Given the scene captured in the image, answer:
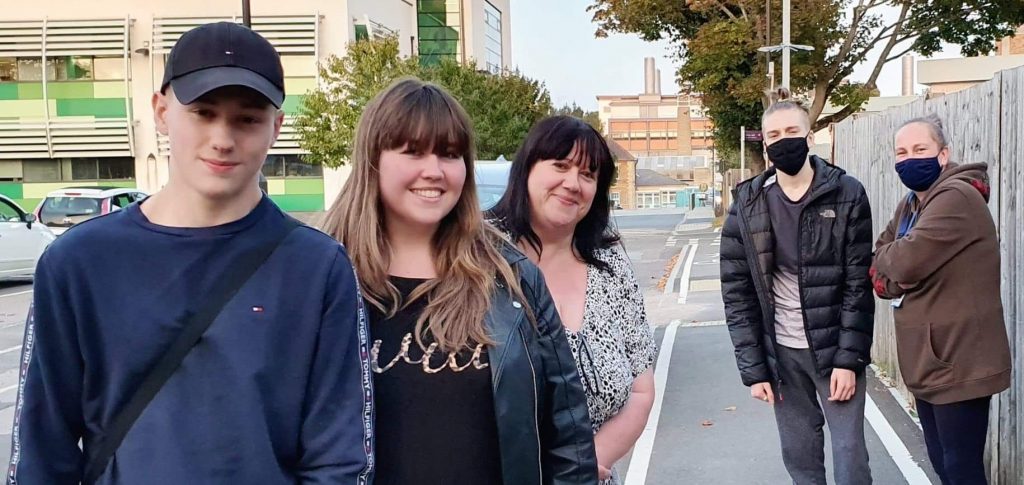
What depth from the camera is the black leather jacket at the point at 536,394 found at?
202 centimetres

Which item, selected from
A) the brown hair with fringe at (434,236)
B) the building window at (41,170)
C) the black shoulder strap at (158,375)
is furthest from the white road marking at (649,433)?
the building window at (41,170)

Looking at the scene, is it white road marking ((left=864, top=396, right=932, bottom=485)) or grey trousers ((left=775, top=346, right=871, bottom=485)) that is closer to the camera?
grey trousers ((left=775, top=346, right=871, bottom=485))

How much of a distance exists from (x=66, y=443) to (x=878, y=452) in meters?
5.09

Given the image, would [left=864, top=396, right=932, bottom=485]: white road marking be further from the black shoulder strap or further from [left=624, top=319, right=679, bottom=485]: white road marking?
the black shoulder strap

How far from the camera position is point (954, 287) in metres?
3.64

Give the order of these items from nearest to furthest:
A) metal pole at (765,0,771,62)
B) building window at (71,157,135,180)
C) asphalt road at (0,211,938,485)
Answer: asphalt road at (0,211,938,485) < metal pole at (765,0,771,62) < building window at (71,157,135,180)

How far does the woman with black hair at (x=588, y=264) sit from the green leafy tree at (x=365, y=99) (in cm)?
2147

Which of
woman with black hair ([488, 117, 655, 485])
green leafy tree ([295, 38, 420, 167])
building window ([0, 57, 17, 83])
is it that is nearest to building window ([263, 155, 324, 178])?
green leafy tree ([295, 38, 420, 167])

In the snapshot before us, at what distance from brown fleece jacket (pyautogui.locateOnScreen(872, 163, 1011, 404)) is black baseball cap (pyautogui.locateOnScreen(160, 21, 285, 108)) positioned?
9.29 ft

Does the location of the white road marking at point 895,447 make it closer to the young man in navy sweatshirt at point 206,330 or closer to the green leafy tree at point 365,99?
the young man in navy sweatshirt at point 206,330

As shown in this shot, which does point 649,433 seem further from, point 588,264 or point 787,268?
point 588,264

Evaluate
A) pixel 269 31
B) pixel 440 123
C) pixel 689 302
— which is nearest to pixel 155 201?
pixel 440 123

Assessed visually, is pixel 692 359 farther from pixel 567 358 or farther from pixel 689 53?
pixel 689 53

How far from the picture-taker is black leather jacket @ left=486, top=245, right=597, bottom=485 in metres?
2.02
